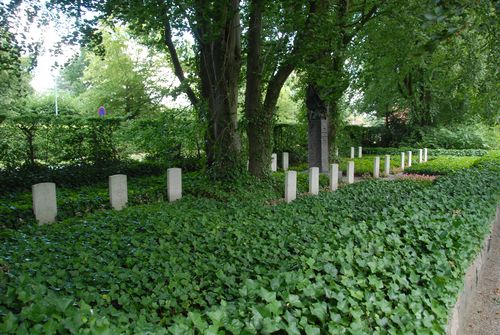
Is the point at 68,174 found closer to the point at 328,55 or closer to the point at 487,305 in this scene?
the point at 328,55

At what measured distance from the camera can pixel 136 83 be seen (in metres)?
22.7

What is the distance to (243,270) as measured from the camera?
362 centimetres

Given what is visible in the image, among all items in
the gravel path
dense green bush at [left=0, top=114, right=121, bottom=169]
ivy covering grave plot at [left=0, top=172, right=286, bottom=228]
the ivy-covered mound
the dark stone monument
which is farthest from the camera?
the dark stone monument

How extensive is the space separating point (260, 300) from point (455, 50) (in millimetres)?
18747

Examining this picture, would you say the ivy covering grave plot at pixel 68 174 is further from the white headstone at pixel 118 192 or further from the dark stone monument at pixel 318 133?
the dark stone monument at pixel 318 133

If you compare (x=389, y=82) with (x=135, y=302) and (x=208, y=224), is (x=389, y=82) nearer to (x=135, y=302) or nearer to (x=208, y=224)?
(x=208, y=224)

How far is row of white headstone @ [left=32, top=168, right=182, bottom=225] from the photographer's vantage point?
6230 millimetres

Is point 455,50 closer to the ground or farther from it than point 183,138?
farther from it

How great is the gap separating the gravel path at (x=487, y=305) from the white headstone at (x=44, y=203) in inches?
239

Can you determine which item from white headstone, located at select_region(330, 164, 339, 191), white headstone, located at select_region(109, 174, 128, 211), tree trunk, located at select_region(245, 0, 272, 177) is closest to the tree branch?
tree trunk, located at select_region(245, 0, 272, 177)

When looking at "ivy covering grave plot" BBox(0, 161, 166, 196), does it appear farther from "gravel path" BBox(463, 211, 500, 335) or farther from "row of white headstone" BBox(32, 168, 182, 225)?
"gravel path" BBox(463, 211, 500, 335)

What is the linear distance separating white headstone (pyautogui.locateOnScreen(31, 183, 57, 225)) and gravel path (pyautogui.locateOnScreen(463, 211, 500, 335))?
239 inches

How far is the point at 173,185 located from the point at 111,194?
1326 millimetres

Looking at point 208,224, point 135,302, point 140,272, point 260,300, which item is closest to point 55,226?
point 208,224
